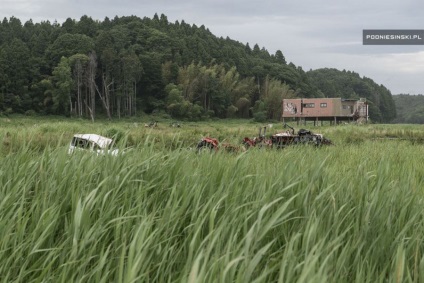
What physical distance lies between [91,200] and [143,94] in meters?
99.7

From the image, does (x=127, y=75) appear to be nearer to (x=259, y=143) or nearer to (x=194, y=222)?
(x=259, y=143)

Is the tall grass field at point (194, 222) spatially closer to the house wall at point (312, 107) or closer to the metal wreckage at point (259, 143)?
the metal wreckage at point (259, 143)

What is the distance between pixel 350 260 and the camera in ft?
7.96

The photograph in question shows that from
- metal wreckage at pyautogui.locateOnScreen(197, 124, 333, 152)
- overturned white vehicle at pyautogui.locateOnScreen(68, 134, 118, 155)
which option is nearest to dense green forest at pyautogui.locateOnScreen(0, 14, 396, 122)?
metal wreckage at pyautogui.locateOnScreen(197, 124, 333, 152)

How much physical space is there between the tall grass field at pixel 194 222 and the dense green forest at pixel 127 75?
68.4m

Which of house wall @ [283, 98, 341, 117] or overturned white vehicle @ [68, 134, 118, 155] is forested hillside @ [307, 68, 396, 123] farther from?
overturned white vehicle @ [68, 134, 118, 155]

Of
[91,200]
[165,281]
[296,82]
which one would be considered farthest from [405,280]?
[296,82]

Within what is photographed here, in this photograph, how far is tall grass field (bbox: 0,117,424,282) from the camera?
2002mm

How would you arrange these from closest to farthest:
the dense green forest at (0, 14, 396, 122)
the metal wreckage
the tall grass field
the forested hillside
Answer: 1. the tall grass field
2. the metal wreckage
3. the dense green forest at (0, 14, 396, 122)
4. the forested hillside

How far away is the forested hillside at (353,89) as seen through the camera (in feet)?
510

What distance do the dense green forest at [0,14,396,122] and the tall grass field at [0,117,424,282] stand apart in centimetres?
6838

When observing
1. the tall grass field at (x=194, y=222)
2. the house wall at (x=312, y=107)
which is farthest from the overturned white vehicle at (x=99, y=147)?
the house wall at (x=312, y=107)

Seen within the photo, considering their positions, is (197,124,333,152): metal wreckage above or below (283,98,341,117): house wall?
below

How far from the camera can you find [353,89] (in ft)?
572
